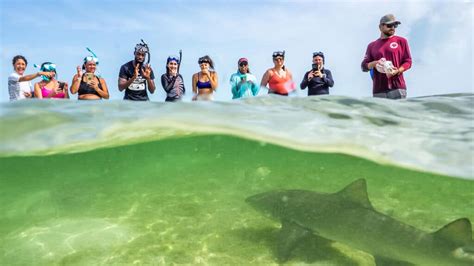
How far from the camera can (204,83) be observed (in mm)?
9758

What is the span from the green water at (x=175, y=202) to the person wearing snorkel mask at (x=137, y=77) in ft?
9.31

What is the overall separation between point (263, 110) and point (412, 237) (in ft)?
14.8

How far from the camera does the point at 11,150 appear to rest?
1042 cm

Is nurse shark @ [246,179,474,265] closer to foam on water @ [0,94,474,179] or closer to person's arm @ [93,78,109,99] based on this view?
foam on water @ [0,94,474,179]

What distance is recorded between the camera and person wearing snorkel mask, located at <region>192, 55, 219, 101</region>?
977 centimetres

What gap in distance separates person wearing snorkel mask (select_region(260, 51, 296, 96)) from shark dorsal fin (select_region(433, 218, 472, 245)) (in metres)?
5.08

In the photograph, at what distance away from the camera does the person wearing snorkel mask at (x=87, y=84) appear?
30.1ft

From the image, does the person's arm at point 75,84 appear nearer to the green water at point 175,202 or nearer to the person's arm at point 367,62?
the green water at point 175,202

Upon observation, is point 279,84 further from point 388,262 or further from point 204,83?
point 388,262

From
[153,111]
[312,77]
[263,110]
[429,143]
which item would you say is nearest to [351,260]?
[429,143]

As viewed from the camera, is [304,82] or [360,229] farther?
[304,82]

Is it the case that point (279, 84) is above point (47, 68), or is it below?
below

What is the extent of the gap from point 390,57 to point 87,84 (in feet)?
25.8

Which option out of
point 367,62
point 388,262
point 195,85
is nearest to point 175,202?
point 195,85
